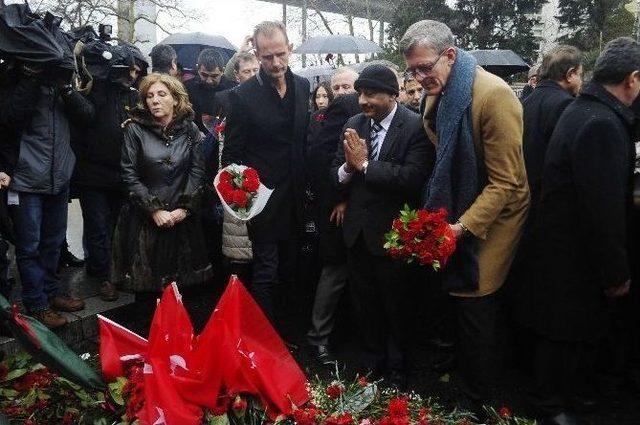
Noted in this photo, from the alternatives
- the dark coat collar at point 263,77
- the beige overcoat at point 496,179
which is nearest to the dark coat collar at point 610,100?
the beige overcoat at point 496,179

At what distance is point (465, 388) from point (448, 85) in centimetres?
154

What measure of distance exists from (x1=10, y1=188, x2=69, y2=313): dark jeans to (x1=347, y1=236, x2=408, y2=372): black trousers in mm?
2026

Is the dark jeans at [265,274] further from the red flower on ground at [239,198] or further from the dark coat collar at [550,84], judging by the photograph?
the dark coat collar at [550,84]

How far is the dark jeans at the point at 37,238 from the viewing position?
3.78 m

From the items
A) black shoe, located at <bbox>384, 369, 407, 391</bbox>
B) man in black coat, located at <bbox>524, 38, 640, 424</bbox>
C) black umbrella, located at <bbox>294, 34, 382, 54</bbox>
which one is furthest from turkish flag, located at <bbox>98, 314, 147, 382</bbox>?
black umbrella, located at <bbox>294, 34, 382, 54</bbox>

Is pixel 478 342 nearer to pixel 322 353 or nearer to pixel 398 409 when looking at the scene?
pixel 398 409

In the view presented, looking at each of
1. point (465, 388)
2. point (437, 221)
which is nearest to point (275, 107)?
point (437, 221)

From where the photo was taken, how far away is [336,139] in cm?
393

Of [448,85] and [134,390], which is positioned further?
[448,85]

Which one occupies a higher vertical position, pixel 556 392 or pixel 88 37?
pixel 88 37

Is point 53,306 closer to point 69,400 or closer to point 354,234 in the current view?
point 69,400

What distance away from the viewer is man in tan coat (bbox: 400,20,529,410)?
281cm

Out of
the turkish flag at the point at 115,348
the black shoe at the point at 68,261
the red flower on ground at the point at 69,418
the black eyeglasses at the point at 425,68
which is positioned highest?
the black eyeglasses at the point at 425,68

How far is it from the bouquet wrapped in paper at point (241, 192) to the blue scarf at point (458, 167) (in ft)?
3.83
